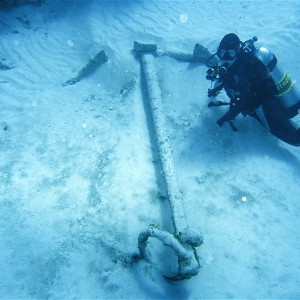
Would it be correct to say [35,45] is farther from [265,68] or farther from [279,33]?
[279,33]

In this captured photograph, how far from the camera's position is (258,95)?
4.73 metres

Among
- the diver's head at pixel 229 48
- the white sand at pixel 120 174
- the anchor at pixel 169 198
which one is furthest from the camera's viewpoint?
the diver's head at pixel 229 48

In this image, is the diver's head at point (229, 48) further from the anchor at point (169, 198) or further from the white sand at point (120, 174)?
the anchor at point (169, 198)

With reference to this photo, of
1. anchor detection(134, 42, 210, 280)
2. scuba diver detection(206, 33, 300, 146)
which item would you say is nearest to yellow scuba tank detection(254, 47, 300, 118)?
scuba diver detection(206, 33, 300, 146)

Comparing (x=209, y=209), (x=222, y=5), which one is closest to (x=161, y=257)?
(x=209, y=209)

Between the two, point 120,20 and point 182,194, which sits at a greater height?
point 120,20

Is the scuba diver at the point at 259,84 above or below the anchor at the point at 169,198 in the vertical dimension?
above

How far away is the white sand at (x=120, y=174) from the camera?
3.21 m

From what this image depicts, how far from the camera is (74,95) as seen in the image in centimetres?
597

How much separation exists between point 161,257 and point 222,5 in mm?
9375

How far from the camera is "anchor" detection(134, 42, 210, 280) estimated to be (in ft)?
9.58

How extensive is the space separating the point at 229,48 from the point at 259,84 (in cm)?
87

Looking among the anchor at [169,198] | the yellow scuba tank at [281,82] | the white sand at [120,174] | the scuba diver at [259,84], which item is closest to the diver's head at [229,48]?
the scuba diver at [259,84]

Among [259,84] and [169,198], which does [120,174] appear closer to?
[169,198]
